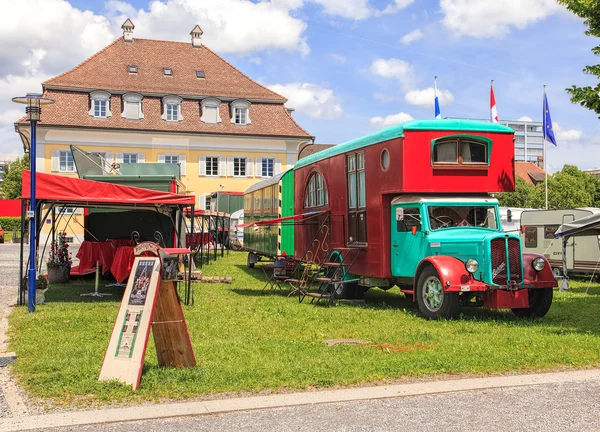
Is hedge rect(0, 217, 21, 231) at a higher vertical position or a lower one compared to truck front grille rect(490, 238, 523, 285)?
higher

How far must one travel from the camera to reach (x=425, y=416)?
625 centimetres

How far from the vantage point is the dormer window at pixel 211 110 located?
48.6 meters

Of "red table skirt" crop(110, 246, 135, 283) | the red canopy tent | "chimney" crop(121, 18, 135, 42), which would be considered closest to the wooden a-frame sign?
the red canopy tent

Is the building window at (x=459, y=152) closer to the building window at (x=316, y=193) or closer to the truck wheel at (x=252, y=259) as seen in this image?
the building window at (x=316, y=193)

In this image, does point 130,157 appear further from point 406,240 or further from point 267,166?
point 406,240

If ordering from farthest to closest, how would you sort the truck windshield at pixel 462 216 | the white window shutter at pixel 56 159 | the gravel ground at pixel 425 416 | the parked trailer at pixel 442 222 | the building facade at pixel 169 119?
the building facade at pixel 169 119 < the white window shutter at pixel 56 159 < the truck windshield at pixel 462 216 < the parked trailer at pixel 442 222 < the gravel ground at pixel 425 416

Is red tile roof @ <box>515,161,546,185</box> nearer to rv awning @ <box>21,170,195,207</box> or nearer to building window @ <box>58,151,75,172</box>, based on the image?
building window @ <box>58,151,75,172</box>

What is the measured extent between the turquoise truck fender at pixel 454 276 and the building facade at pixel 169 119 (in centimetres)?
3717

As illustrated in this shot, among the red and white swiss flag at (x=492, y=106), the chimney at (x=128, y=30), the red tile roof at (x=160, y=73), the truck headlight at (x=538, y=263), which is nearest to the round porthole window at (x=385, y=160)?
the truck headlight at (x=538, y=263)

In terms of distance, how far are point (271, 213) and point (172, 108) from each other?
2803cm

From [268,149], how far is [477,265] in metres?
38.6

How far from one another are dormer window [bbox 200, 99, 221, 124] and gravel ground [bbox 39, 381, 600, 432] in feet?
142

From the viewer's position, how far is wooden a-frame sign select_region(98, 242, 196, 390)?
7227 millimetres

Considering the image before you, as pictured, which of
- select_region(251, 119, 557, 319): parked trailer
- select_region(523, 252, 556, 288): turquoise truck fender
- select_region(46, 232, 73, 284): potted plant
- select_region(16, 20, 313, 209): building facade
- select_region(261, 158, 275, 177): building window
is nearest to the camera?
select_region(251, 119, 557, 319): parked trailer
